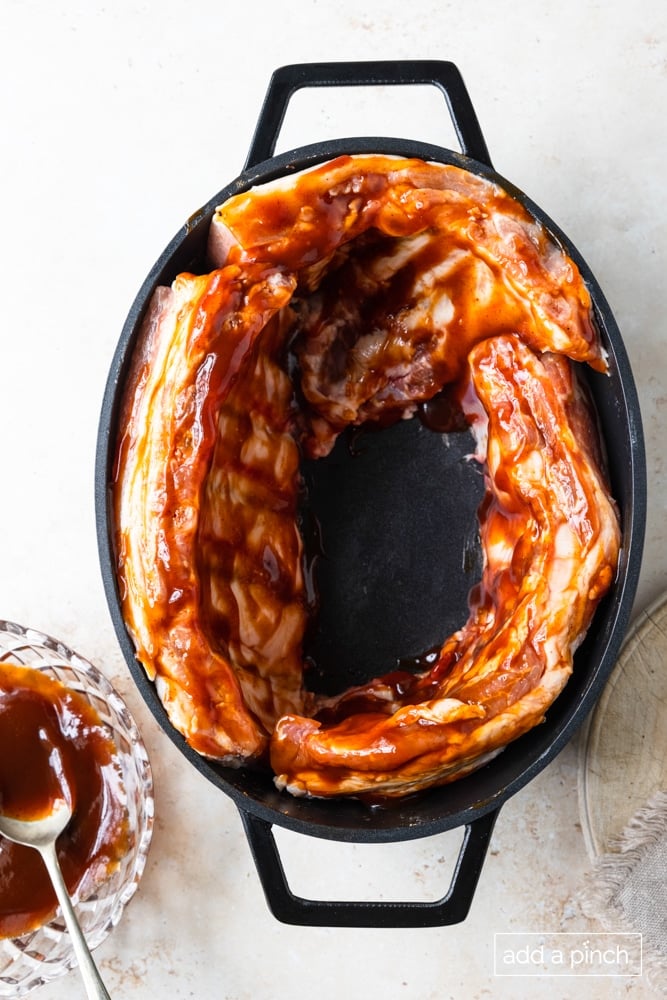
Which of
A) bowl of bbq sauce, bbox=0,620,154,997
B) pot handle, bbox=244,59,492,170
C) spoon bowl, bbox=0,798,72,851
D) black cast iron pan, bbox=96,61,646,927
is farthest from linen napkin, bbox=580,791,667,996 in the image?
pot handle, bbox=244,59,492,170

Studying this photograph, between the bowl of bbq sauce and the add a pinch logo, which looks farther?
the add a pinch logo

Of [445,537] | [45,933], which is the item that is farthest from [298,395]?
[45,933]

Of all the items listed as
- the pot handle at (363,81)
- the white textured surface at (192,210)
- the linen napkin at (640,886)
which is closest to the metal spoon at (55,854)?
the white textured surface at (192,210)

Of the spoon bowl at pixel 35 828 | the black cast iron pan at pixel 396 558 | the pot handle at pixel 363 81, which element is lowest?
A: the spoon bowl at pixel 35 828

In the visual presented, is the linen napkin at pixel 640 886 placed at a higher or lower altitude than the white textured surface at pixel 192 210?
lower

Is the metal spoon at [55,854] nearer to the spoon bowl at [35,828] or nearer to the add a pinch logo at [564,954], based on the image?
the spoon bowl at [35,828]

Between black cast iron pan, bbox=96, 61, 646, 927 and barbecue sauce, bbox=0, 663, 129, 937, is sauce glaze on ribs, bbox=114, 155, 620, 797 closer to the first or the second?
black cast iron pan, bbox=96, 61, 646, 927

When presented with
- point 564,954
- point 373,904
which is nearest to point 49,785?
point 373,904
